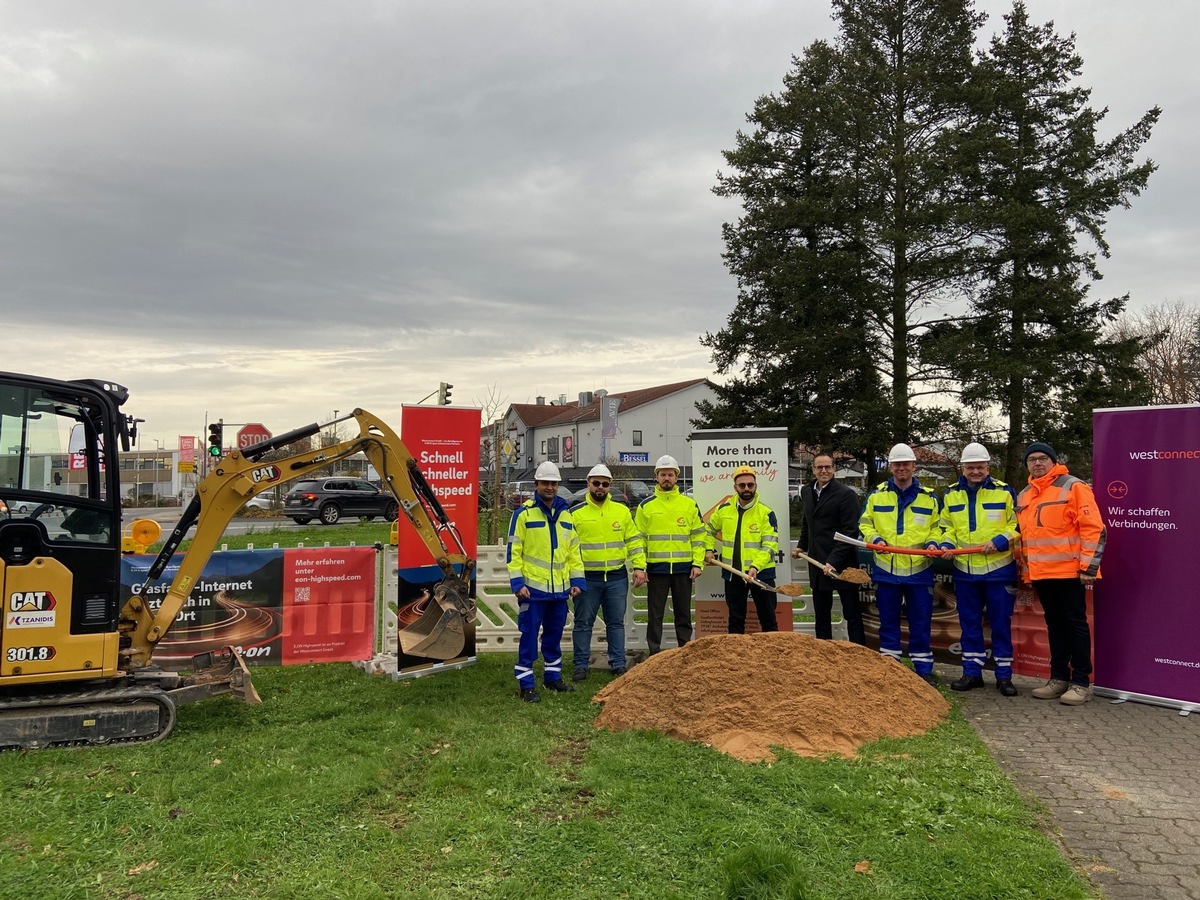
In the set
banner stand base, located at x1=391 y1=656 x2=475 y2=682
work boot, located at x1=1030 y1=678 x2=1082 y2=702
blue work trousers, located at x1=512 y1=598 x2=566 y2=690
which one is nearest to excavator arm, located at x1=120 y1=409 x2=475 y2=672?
banner stand base, located at x1=391 y1=656 x2=475 y2=682

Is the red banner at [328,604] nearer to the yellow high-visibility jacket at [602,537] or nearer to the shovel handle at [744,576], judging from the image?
the yellow high-visibility jacket at [602,537]

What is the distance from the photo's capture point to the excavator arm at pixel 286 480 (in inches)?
261

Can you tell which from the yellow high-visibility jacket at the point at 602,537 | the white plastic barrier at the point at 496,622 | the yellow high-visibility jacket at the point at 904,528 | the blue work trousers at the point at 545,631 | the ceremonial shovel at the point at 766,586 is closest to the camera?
the blue work trousers at the point at 545,631

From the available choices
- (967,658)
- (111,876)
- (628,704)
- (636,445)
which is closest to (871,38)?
(967,658)

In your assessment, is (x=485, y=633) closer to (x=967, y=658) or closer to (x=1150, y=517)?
(x=967, y=658)

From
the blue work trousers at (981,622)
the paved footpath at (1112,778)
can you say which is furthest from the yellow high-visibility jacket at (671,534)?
the paved footpath at (1112,778)

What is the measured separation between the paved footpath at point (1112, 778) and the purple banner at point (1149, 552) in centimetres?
35

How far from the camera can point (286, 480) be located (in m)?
7.19

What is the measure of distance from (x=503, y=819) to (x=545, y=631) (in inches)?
122

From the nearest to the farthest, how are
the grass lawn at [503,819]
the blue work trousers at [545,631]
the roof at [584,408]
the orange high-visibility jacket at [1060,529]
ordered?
1. the grass lawn at [503,819]
2. the orange high-visibility jacket at [1060,529]
3. the blue work trousers at [545,631]
4. the roof at [584,408]

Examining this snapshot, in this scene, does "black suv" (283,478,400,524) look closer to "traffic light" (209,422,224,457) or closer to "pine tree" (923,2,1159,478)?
"traffic light" (209,422,224,457)

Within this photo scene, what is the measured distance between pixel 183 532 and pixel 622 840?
181 inches

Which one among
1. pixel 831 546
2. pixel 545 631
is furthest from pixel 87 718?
pixel 831 546

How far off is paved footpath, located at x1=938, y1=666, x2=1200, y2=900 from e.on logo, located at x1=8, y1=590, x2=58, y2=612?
6.82m
